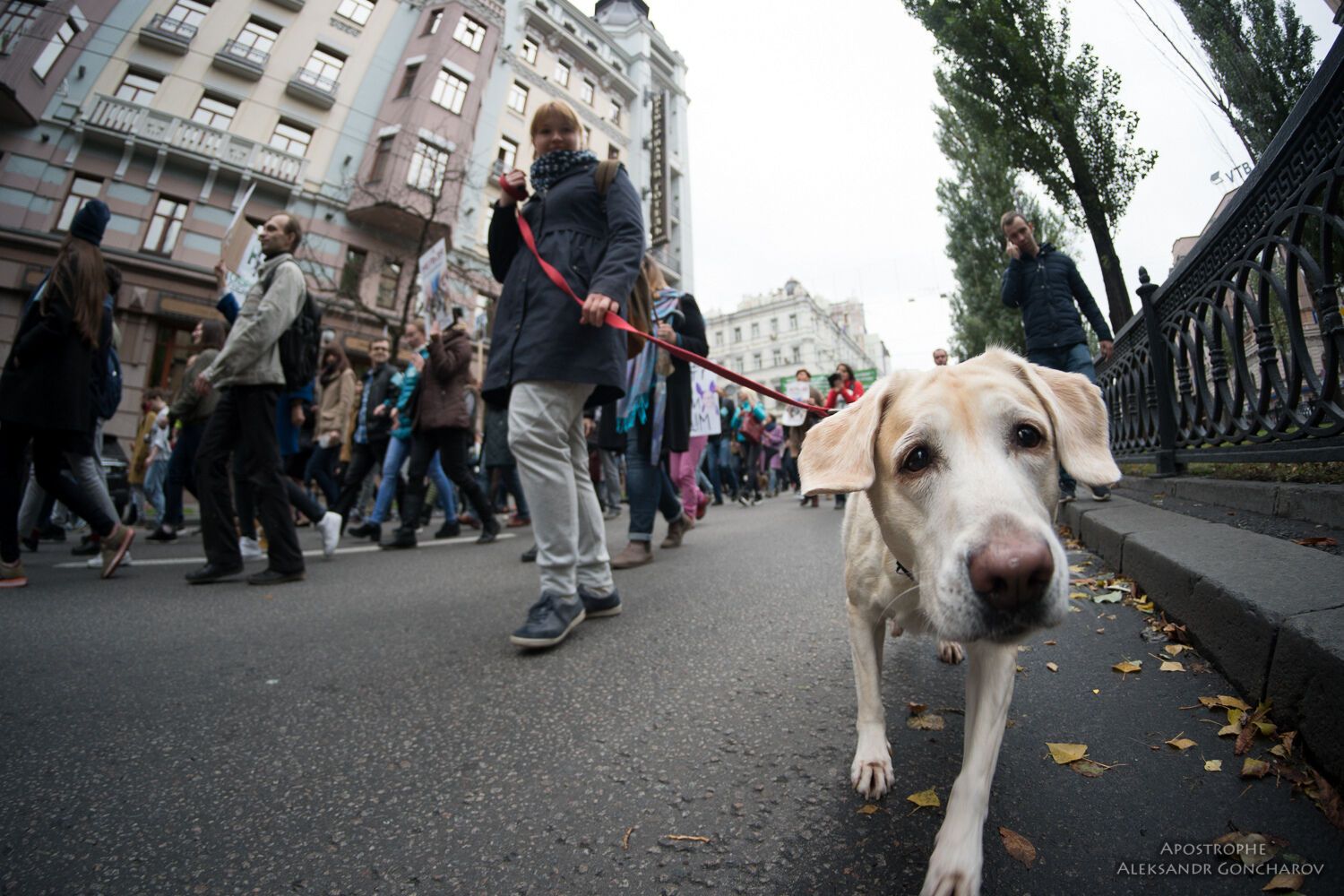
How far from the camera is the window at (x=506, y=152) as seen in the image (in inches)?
1023

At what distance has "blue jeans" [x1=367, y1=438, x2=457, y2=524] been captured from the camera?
6273 mm

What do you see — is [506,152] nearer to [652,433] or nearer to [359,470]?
[359,470]

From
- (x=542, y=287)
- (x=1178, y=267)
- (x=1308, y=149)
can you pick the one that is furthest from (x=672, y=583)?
(x=1178, y=267)

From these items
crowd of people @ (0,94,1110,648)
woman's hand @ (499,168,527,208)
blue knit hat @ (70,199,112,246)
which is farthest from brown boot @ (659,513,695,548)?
blue knit hat @ (70,199,112,246)

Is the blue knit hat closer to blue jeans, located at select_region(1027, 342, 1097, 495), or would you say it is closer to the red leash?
the red leash

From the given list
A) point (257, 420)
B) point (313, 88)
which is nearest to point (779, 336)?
point (313, 88)

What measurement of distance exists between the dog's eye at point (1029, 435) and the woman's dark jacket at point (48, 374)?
5349 millimetres

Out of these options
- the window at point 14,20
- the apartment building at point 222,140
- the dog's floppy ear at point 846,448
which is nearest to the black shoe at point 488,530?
the dog's floppy ear at point 846,448

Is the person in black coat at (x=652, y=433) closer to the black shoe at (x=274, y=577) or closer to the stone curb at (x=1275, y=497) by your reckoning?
the black shoe at (x=274, y=577)

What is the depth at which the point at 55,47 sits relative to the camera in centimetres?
1562

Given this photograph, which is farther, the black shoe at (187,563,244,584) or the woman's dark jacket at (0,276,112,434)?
the black shoe at (187,563,244,584)

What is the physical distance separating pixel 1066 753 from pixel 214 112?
87.3 feet

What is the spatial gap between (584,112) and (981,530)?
34911 mm

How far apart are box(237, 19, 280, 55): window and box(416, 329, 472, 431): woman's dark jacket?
21879 mm
